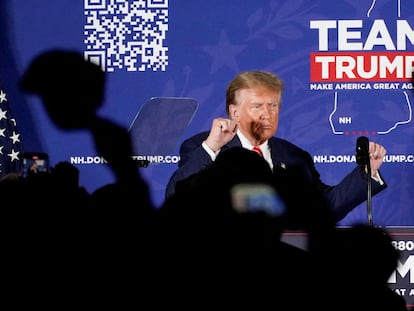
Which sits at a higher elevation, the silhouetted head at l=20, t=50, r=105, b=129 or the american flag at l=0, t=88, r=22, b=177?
the silhouetted head at l=20, t=50, r=105, b=129

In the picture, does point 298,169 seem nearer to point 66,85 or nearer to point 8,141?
point 66,85

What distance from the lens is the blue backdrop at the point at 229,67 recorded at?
13.3 ft

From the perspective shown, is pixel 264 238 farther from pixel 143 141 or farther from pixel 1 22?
pixel 1 22

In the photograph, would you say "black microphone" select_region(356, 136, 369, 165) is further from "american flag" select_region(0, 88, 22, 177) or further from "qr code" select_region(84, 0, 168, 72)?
"american flag" select_region(0, 88, 22, 177)

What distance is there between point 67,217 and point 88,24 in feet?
8.95

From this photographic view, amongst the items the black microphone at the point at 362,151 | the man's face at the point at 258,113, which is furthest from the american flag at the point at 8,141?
the black microphone at the point at 362,151

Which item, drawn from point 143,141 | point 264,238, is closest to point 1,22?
point 143,141

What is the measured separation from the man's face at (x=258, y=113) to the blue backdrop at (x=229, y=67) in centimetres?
7

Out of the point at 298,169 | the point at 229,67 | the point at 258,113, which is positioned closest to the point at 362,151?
the point at 298,169

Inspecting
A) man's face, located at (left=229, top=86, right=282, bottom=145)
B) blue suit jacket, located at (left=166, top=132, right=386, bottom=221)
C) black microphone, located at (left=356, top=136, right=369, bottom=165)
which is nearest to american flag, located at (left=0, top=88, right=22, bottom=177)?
blue suit jacket, located at (left=166, top=132, right=386, bottom=221)

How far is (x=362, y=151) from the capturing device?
400cm

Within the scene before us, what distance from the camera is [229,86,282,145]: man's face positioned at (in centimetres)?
411

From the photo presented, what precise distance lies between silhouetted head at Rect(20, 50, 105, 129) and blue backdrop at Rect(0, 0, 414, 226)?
0.05m

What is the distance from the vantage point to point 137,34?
4.13 meters
